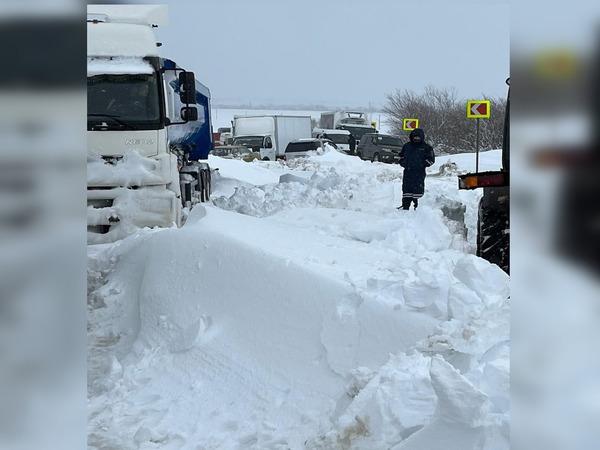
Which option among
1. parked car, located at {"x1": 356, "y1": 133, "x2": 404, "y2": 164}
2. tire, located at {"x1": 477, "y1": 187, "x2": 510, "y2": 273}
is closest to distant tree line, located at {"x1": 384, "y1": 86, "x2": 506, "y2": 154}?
parked car, located at {"x1": 356, "y1": 133, "x2": 404, "y2": 164}

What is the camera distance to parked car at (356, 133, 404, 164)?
29891mm

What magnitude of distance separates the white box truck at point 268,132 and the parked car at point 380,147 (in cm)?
375

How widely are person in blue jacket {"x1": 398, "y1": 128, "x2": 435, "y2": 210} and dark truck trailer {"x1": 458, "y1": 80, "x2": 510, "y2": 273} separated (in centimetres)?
502

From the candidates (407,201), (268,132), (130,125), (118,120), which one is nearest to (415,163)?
(407,201)

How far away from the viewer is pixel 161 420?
4324 millimetres

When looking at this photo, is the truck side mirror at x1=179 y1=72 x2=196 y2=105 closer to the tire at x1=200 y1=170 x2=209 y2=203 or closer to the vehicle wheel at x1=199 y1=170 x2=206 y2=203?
the vehicle wheel at x1=199 y1=170 x2=206 y2=203

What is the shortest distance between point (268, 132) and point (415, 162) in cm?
2110

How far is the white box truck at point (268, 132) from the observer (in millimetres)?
32188

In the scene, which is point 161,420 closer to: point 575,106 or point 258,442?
point 258,442

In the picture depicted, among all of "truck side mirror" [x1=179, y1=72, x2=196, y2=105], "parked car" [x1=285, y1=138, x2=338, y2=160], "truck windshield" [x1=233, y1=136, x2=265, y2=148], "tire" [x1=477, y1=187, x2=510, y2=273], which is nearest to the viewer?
"tire" [x1=477, y1=187, x2=510, y2=273]

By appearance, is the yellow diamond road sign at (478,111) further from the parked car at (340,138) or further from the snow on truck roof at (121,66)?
the parked car at (340,138)


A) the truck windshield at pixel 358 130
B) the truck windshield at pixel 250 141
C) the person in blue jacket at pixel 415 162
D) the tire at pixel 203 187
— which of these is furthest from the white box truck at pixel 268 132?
the person in blue jacket at pixel 415 162

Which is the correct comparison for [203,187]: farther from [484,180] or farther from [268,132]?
[268,132]

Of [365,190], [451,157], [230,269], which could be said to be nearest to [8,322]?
[230,269]
